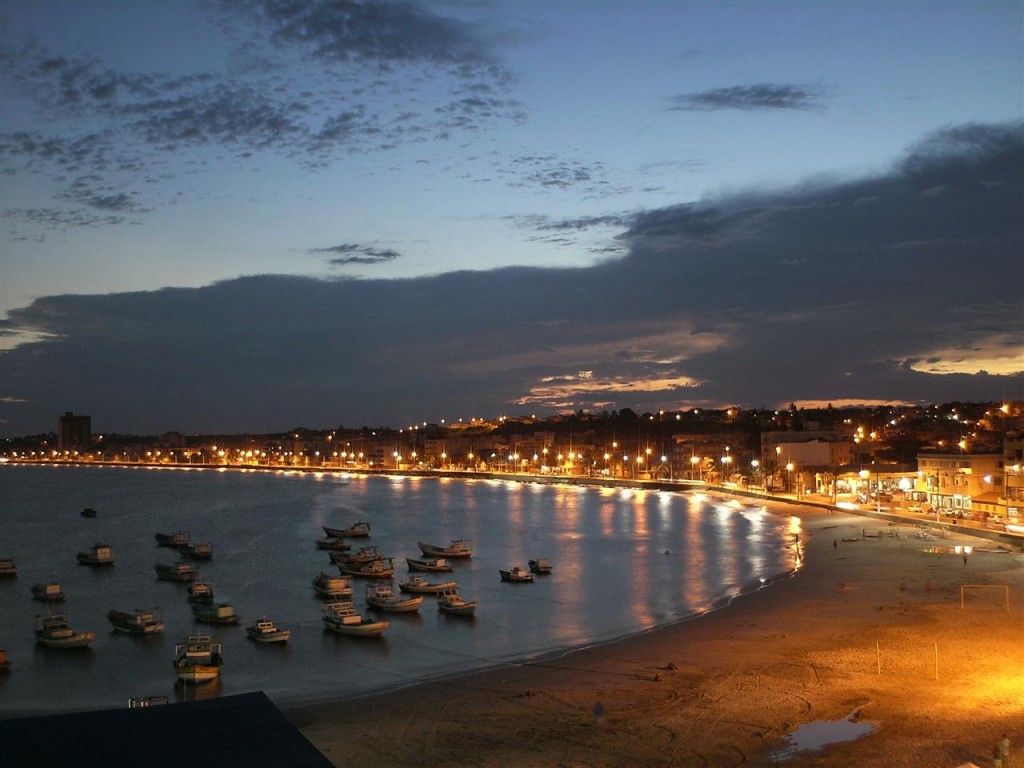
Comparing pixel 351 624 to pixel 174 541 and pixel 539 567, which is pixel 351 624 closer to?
pixel 539 567

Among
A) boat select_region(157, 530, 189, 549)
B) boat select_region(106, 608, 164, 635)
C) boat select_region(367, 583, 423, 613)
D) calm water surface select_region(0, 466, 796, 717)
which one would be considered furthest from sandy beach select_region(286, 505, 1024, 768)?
boat select_region(157, 530, 189, 549)

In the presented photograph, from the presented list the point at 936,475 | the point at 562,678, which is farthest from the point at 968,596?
the point at 936,475

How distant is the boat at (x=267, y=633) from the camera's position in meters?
21.8

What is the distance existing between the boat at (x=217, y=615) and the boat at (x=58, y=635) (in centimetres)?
289

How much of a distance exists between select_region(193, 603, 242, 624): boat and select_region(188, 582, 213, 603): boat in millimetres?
1931

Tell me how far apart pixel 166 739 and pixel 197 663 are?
9412 mm

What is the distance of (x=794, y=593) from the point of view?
84.3ft

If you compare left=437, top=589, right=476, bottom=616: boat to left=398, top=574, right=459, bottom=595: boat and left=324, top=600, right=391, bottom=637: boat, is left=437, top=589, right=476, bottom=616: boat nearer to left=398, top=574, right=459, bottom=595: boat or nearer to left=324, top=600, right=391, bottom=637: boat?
left=324, top=600, right=391, bottom=637: boat

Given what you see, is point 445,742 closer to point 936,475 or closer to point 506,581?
point 506,581

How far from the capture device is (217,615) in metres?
25.0

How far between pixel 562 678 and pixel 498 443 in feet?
489

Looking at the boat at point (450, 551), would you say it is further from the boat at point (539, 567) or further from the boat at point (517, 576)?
the boat at point (517, 576)

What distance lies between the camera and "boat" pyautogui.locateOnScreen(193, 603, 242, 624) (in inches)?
978

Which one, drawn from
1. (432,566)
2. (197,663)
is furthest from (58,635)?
(432,566)
